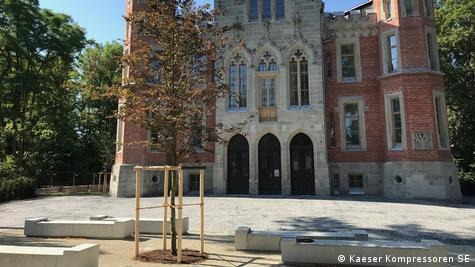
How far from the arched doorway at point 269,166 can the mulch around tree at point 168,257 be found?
1418 cm

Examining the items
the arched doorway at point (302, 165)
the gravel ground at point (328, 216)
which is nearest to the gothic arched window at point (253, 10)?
the arched doorway at point (302, 165)

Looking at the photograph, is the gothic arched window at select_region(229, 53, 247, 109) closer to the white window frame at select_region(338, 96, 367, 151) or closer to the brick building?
the brick building

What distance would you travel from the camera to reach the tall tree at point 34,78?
25062 millimetres

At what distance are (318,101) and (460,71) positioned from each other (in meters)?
11.6

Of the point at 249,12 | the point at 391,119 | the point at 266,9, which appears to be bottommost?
the point at 391,119

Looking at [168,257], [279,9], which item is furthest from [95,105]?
[168,257]

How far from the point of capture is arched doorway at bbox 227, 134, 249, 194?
2208 cm

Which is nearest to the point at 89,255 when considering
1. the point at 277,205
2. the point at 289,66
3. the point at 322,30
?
the point at 277,205

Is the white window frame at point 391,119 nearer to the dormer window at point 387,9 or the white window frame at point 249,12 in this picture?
the dormer window at point 387,9

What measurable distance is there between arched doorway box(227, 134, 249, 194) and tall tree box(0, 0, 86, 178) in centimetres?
1156

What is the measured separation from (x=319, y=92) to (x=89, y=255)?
57.8 feet

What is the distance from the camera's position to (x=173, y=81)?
809cm

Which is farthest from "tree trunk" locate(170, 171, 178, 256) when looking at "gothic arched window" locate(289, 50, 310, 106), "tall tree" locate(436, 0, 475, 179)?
"tall tree" locate(436, 0, 475, 179)

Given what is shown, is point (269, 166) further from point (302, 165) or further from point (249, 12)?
point (249, 12)
